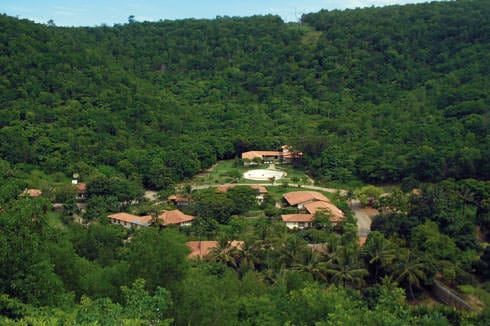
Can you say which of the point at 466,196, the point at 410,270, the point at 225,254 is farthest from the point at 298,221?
the point at 466,196

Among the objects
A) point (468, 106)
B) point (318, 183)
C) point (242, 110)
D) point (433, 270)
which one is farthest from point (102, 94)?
point (433, 270)

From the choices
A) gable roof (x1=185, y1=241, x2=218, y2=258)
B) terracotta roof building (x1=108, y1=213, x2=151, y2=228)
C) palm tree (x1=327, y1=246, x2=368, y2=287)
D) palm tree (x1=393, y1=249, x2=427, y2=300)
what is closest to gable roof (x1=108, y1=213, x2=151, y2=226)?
terracotta roof building (x1=108, y1=213, x2=151, y2=228)

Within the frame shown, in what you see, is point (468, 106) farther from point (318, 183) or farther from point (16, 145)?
point (16, 145)

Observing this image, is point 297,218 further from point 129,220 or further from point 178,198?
point 129,220

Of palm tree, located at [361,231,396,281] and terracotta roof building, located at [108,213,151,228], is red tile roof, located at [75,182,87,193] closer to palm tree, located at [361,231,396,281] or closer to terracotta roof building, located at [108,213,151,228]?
terracotta roof building, located at [108,213,151,228]

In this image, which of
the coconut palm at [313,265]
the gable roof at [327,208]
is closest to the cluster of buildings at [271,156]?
the gable roof at [327,208]

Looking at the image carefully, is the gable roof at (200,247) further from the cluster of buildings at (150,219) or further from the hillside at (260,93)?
the hillside at (260,93)
